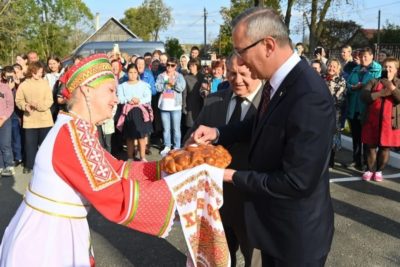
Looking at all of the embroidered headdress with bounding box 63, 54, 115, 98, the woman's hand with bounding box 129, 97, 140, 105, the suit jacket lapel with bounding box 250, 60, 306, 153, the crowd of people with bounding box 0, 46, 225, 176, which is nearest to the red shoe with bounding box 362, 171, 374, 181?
the crowd of people with bounding box 0, 46, 225, 176

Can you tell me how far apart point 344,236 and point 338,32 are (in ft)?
139

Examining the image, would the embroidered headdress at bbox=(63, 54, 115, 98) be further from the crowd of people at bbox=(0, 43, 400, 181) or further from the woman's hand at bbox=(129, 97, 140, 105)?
the woman's hand at bbox=(129, 97, 140, 105)

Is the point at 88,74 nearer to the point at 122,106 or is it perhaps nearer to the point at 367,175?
the point at 367,175

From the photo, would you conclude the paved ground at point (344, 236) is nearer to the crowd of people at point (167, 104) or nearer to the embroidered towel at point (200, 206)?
the crowd of people at point (167, 104)

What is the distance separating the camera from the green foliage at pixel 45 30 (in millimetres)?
29125

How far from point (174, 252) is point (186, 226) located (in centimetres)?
218

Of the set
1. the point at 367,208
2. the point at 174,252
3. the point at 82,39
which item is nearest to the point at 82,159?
the point at 174,252

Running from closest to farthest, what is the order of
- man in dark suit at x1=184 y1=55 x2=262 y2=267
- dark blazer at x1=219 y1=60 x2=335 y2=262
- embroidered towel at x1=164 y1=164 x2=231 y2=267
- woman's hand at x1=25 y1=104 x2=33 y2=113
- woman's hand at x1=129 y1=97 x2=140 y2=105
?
1. dark blazer at x1=219 y1=60 x2=335 y2=262
2. embroidered towel at x1=164 y1=164 x2=231 y2=267
3. man in dark suit at x1=184 y1=55 x2=262 y2=267
4. woman's hand at x1=25 y1=104 x2=33 y2=113
5. woman's hand at x1=129 y1=97 x2=140 y2=105

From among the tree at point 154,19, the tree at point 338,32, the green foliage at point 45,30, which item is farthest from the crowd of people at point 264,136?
the tree at point 154,19

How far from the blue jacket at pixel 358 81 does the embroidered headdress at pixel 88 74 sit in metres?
5.63

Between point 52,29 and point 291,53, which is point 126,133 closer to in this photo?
point 291,53

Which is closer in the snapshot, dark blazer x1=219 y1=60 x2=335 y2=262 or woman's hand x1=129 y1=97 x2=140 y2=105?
dark blazer x1=219 y1=60 x2=335 y2=262

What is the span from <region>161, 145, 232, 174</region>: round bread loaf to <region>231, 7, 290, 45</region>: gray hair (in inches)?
25.5

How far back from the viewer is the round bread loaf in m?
2.27
